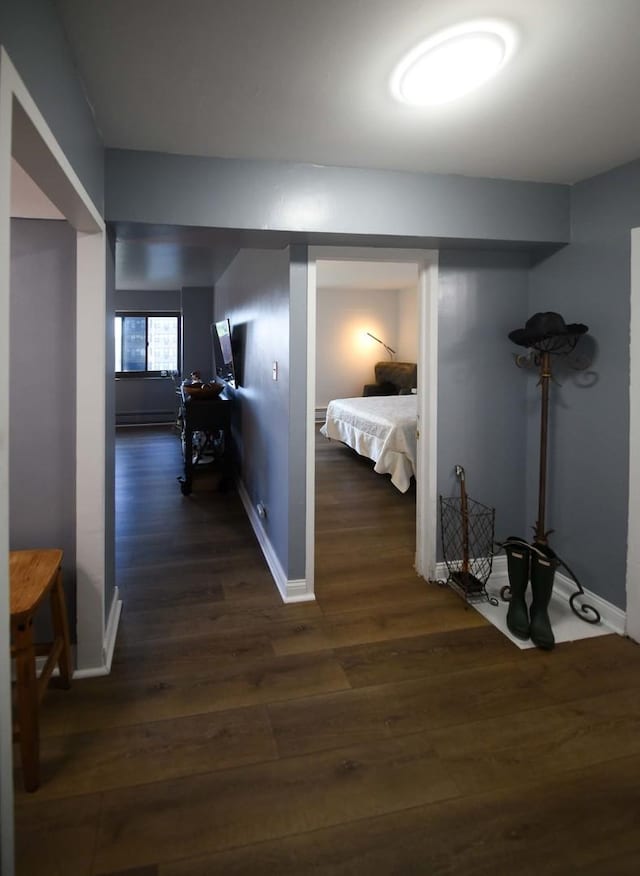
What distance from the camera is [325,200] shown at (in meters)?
2.49

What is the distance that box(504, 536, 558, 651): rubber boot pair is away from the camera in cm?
251

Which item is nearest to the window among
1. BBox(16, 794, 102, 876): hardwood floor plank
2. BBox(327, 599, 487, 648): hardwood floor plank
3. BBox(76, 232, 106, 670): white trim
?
BBox(76, 232, 106, 670): white trim

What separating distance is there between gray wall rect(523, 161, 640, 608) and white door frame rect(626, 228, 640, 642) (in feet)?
0.13

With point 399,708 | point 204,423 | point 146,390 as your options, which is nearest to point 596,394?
point 399,708

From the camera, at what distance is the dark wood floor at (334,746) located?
1469 mm

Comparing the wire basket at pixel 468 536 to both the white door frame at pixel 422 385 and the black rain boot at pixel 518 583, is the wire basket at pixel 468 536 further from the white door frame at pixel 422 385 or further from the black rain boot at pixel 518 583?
the black rain boot at pixel 518 583

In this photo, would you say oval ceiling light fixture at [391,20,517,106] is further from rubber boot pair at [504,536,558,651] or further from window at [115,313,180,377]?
window at [115,313,180,377]

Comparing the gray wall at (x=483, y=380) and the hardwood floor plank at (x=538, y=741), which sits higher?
the gray wall at (x=483, y=380)

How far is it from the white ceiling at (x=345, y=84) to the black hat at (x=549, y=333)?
72cm

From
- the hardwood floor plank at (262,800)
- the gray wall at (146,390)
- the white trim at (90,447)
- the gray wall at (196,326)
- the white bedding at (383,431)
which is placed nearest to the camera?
the hardwood floor plank at (262,800)

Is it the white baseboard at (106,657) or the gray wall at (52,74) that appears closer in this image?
the gray wall at (52,74)

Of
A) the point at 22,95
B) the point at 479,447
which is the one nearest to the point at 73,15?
the point at 22,95

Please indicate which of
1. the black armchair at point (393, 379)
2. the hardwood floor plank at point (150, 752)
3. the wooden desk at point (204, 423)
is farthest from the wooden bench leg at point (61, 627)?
the black armchair at point (393, 379)

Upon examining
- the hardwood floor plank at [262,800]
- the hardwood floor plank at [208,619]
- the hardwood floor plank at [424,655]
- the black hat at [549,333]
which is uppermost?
the black hat at [549,333]
